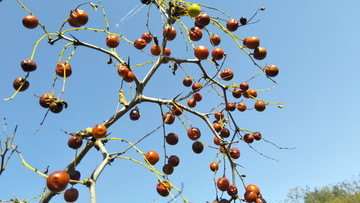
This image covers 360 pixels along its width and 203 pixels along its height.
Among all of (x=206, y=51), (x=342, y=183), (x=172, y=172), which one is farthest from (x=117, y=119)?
(x=342, y=183)

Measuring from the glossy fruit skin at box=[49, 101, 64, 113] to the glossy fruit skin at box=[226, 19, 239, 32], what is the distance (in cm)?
195

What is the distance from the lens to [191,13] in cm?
262

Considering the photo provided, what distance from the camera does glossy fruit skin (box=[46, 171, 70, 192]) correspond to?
182cm

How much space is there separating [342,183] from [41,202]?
3221 centimetres

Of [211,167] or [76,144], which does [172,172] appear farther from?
[76,144]

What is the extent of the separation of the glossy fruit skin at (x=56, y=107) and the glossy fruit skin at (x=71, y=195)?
0.69 meters

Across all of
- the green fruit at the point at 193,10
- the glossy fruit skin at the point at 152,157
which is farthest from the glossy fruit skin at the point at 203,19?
the glossy fruit skin at the point at 152,157

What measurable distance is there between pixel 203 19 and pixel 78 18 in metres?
1.24

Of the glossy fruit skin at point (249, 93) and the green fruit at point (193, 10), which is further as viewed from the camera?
the glossy fruit skin at point (249, 93)

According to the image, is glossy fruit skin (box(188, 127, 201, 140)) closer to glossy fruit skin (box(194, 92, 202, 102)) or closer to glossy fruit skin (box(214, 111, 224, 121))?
glossy fruit skin (box(214, 111, 224, 121))

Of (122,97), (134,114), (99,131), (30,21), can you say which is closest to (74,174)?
(99,131)

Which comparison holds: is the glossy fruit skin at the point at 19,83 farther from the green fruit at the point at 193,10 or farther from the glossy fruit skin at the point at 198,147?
the glossy fruit skin at the point at 198,147

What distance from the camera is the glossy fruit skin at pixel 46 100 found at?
7.86 ft

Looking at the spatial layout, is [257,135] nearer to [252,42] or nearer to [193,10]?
[252,42]
